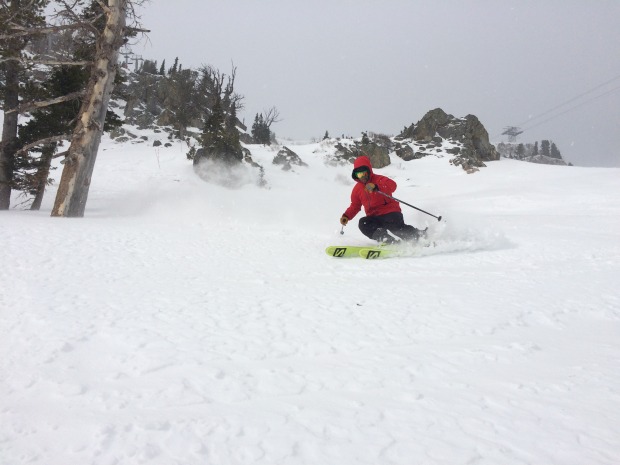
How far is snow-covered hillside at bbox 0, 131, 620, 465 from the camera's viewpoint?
1.72m

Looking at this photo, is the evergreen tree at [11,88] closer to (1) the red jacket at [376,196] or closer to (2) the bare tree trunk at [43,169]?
(2) the bare tree trunk at [43,169]

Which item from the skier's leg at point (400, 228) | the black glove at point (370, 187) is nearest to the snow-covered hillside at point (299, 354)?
the skier's leg at point (400, 228)

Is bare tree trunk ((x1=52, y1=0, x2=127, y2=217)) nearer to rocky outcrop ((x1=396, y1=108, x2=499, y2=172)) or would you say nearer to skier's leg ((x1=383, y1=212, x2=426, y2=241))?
skier's leg ((x1=383, y1=212, x2=426, y2=241))

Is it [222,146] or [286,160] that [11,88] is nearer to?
[222,146]

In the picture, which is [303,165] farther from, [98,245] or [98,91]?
[98,245]

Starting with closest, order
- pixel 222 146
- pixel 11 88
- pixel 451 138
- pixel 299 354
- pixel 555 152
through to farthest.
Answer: pixel 299 354, pixel 11 88, pixel 222 146, pixel 451 138, pixel 555 152

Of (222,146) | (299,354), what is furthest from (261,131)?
(299,354)

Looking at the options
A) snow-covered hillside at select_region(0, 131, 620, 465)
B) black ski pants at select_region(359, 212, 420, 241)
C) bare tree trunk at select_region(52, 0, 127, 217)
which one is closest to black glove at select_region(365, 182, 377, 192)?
black ski pants at select_region(359, 212, 420, 241)

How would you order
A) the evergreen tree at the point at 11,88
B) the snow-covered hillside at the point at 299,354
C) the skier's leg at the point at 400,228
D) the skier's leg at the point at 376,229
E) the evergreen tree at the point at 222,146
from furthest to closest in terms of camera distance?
the evergreen tree at the point at 222,146 → the evergreen tree at the point at 11,88 → the skier's leg at the point at 376,229 → the skier's leg at the point at 400,228 → the snow-covered hillside at the point at 299,354

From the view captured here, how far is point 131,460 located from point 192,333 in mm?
1387

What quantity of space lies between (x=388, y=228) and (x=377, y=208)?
0.50m

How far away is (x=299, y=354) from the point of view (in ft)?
8.79

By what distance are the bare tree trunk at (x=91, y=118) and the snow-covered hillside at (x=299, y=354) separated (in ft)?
9.10

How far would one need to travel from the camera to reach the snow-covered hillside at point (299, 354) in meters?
1.72
